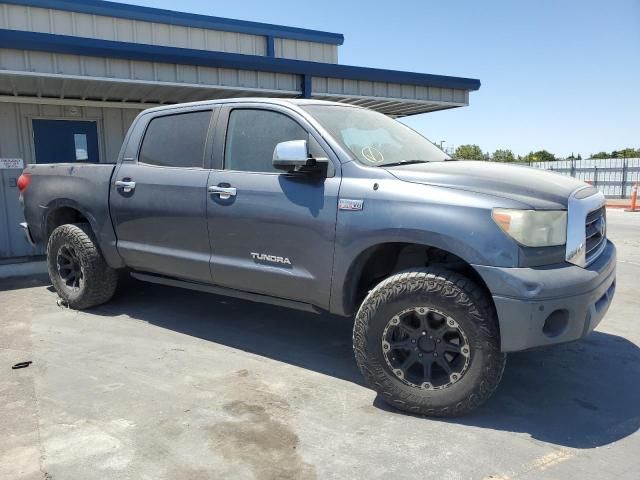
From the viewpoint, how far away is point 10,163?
855 cm

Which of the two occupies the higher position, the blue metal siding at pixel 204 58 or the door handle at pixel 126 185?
the blue metal siding at pixel 204 58

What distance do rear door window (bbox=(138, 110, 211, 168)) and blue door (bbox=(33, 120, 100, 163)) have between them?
16.2 feet

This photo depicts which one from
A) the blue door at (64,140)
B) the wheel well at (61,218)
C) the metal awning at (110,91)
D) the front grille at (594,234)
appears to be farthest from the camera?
the blue door at (64,140)

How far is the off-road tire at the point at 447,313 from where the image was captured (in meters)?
3.09

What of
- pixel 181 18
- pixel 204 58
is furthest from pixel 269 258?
pixel 181 18

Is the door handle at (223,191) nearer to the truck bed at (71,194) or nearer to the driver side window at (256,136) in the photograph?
the driver side window at (256,136)

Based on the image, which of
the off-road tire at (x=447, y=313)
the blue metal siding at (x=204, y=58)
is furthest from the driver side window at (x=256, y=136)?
the blue metal siding at (x=204, y=58)

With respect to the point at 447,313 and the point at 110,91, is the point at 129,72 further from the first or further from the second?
the point at 447,313

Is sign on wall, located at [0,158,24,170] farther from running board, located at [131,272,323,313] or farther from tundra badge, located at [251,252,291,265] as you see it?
tundra badge, located at [251,252,291,265]

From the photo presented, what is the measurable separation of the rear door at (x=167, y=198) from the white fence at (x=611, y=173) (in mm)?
23389

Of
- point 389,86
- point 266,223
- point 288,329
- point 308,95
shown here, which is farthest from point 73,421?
point 389,86

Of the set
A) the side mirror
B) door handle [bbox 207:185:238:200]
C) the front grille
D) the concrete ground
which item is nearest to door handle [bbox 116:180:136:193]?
door handle [bbox 207:185:238:200]

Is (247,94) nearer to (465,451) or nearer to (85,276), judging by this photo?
(85,276)

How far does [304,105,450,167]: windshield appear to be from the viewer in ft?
12.7
